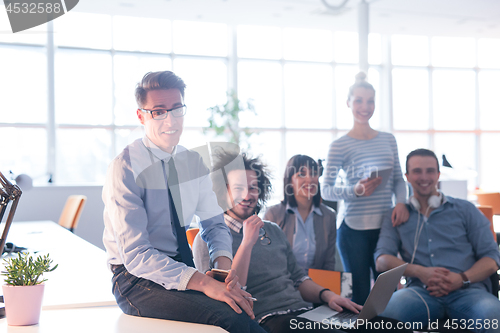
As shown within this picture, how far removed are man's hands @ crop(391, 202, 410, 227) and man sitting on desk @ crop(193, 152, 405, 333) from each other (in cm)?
61

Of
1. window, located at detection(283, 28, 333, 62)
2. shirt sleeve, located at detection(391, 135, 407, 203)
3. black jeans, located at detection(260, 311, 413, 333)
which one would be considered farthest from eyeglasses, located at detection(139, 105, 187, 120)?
window, located at detection(283, 28, 333, 62)

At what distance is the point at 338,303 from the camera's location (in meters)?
1.81

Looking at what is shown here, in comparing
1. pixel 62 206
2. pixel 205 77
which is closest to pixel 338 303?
pixel 62 206

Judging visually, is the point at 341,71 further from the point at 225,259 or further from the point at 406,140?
the point at 225,259

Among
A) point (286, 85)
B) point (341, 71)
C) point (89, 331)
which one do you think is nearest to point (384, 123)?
point (341, 71)

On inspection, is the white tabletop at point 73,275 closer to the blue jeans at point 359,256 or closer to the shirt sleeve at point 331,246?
the shirt sleeve at point 331,246

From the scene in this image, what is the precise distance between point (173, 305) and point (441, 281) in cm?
143

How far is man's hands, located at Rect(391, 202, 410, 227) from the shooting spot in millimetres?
2248

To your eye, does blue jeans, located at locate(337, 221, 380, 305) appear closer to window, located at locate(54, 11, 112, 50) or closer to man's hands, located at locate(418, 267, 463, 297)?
man's hands, located at locate(418, 267, 463, 297)

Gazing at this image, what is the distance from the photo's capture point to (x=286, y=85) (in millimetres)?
8414

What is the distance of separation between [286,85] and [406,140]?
9.18 ft

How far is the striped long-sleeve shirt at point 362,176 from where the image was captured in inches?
92.8

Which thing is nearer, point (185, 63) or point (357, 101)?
point (357, 101)

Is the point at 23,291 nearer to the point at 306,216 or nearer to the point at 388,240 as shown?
the point at 306,216
